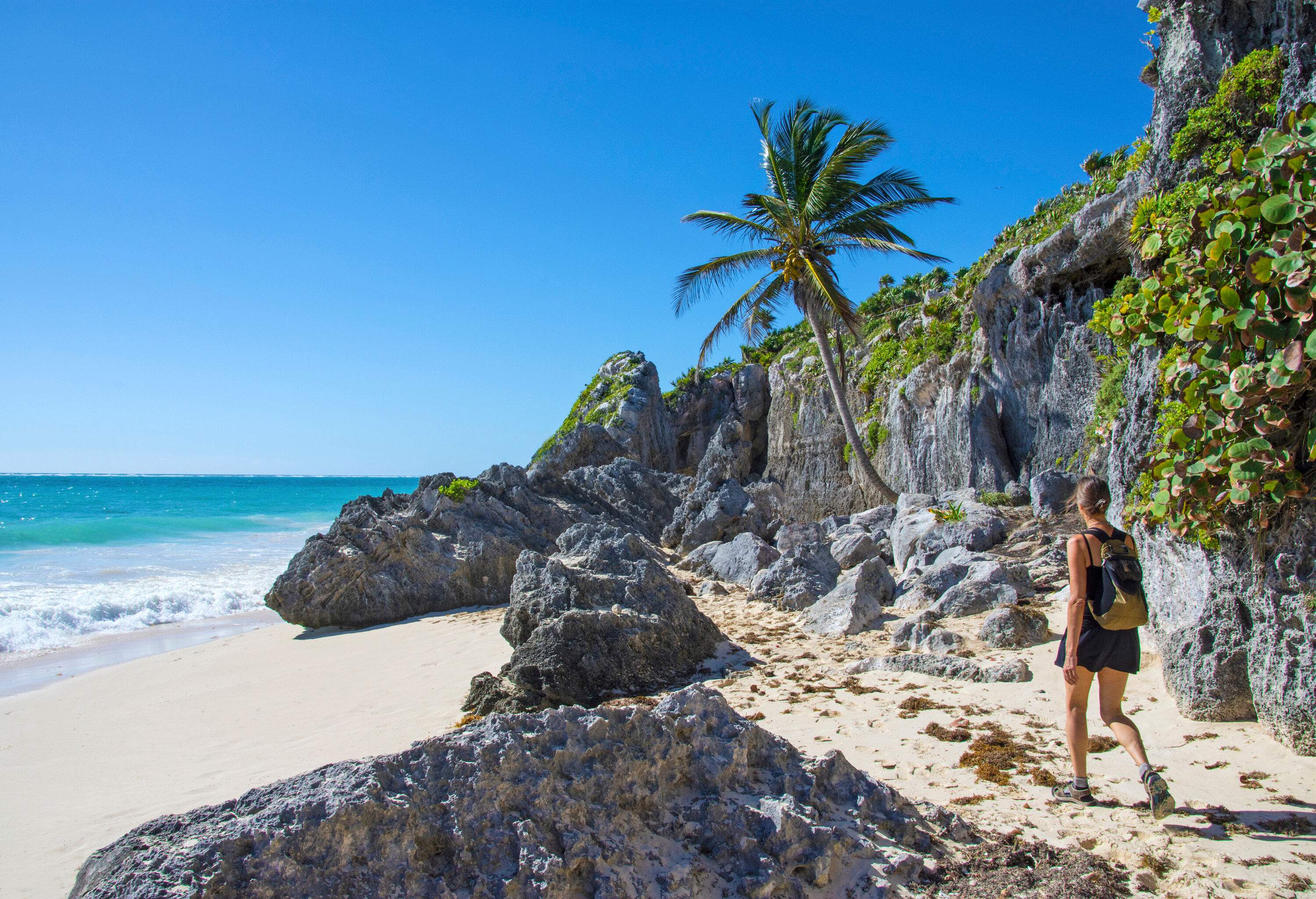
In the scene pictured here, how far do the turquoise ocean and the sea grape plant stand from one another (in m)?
13.2

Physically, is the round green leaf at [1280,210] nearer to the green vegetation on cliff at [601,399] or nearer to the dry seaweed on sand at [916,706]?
the dry seaweed on sand at [916,706]

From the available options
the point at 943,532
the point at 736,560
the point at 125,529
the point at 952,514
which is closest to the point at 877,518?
the point at 952,514

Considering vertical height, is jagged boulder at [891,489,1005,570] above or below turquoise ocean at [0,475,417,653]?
above

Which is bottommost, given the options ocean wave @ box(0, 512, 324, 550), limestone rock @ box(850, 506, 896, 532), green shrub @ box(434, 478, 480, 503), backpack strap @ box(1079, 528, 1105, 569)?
ocean wave @ box(0, 512, 324, 550)

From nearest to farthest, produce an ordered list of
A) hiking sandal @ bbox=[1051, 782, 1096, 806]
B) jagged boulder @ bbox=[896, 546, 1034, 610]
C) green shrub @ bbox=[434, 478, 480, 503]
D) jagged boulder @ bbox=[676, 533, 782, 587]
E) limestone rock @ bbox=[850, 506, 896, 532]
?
hiking sandal @ bbox=[1051, 782, 1096, 806] → jagged boulder @ bbox=[896, 546, 1034, 610] → jagged boulder @ bbox=[676, 533, 782, 587] → green shrub @ bbox=[434, 478, 480, 503] → limestone rock @ bbox=[850, 506, 896, 532]

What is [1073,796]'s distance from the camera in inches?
128

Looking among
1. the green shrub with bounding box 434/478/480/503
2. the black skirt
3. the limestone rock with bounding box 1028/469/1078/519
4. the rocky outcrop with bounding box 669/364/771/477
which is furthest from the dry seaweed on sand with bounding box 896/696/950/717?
the rocky outcrop with bounding box 669/364/771/477

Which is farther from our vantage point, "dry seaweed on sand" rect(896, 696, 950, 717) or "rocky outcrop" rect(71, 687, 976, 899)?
"dry seaweed on sand" rect(896, 696, 950, 717)

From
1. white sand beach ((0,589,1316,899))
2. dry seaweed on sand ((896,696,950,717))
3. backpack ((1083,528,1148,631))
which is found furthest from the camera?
dry seaweed on sand ((896,696,950,717))

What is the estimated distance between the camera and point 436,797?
7.88 ft

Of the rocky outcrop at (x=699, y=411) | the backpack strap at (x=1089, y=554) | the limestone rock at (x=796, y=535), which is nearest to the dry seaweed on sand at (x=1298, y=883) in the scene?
the backpack strap at (x=1089, y=554)

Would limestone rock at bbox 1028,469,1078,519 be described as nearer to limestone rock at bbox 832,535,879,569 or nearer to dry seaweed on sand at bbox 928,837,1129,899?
limestone rock at bbox 832,535,879,569

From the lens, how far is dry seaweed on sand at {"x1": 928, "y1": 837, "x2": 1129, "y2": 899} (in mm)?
2521

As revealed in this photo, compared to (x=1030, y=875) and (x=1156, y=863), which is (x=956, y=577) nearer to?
(x=1156, y=863)
